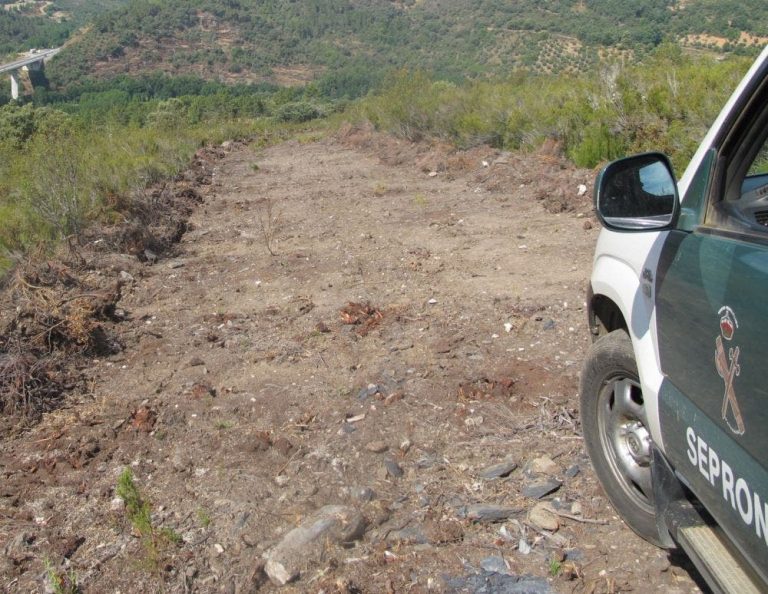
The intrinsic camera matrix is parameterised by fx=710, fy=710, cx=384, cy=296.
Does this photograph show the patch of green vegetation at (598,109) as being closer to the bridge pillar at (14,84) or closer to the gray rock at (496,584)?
the gray rock at (496,584)

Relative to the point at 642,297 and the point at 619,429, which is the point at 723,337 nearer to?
the point at 642,297

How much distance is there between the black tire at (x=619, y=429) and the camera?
2.55 metres

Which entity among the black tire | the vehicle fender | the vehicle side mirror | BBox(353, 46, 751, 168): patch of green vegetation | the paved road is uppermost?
the vehicle side mirror

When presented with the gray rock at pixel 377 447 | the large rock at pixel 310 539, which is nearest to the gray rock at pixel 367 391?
the gray rock at pixel 377 447

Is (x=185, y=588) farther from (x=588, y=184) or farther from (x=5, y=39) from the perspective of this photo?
(x=5, y=39)

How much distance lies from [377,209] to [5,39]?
12003 cm

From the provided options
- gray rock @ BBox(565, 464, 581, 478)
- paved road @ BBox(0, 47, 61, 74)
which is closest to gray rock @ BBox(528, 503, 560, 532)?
gray rock @ BBox(565, 464, 581, 478)

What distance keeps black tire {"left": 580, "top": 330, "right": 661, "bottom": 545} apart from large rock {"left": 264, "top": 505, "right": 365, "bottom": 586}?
42.3 inches

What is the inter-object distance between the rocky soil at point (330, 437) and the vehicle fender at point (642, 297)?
822 millimetres

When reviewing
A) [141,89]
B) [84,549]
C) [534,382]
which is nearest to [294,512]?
[84,549]

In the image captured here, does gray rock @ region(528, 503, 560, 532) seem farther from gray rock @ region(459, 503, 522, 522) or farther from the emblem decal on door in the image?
the emblem decal on door

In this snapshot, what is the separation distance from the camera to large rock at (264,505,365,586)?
2857mm

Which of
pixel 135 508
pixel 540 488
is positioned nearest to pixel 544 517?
pixel 540 488

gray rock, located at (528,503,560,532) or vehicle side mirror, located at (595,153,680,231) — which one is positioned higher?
vehicle side mirror, located at (595,153,680,231)
